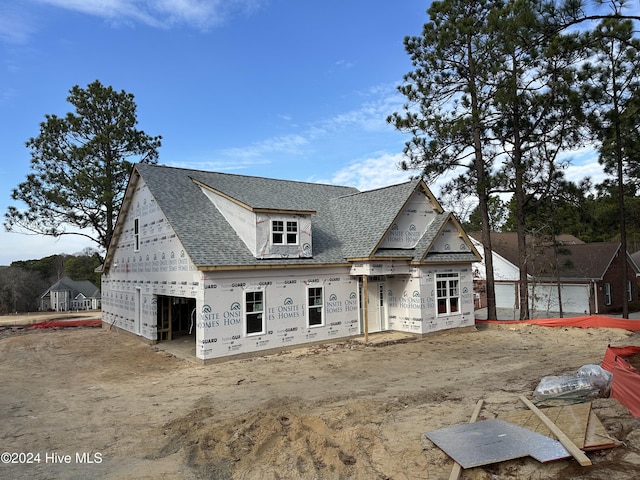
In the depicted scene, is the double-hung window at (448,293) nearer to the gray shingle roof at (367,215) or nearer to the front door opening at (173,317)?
the gray shingle roof at (367,215)

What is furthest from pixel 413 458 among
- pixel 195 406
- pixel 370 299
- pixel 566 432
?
pixel 370 299

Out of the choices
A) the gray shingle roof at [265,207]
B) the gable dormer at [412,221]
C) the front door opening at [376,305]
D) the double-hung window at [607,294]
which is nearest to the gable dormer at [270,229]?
the gray shingle roof at [265,207]

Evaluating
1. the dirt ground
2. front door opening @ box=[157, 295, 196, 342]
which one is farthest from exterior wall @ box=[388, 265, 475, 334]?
front door opening @ box=[157, 295, 196, 342]

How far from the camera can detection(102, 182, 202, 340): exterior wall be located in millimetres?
15031

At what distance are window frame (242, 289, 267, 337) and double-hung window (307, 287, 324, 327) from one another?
1990mm

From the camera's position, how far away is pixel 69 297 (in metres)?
60.4

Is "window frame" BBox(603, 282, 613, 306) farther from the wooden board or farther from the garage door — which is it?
the wooden board

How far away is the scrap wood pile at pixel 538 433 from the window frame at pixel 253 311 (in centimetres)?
855

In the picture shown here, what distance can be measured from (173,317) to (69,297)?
164 feet

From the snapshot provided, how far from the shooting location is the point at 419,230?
1922cm

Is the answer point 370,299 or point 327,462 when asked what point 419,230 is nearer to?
point 370,299

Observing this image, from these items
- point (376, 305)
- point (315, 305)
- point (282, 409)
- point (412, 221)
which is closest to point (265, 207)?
point (315, 305)

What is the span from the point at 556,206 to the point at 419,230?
7.81 meters

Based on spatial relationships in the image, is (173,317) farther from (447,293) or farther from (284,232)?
(447,293)
